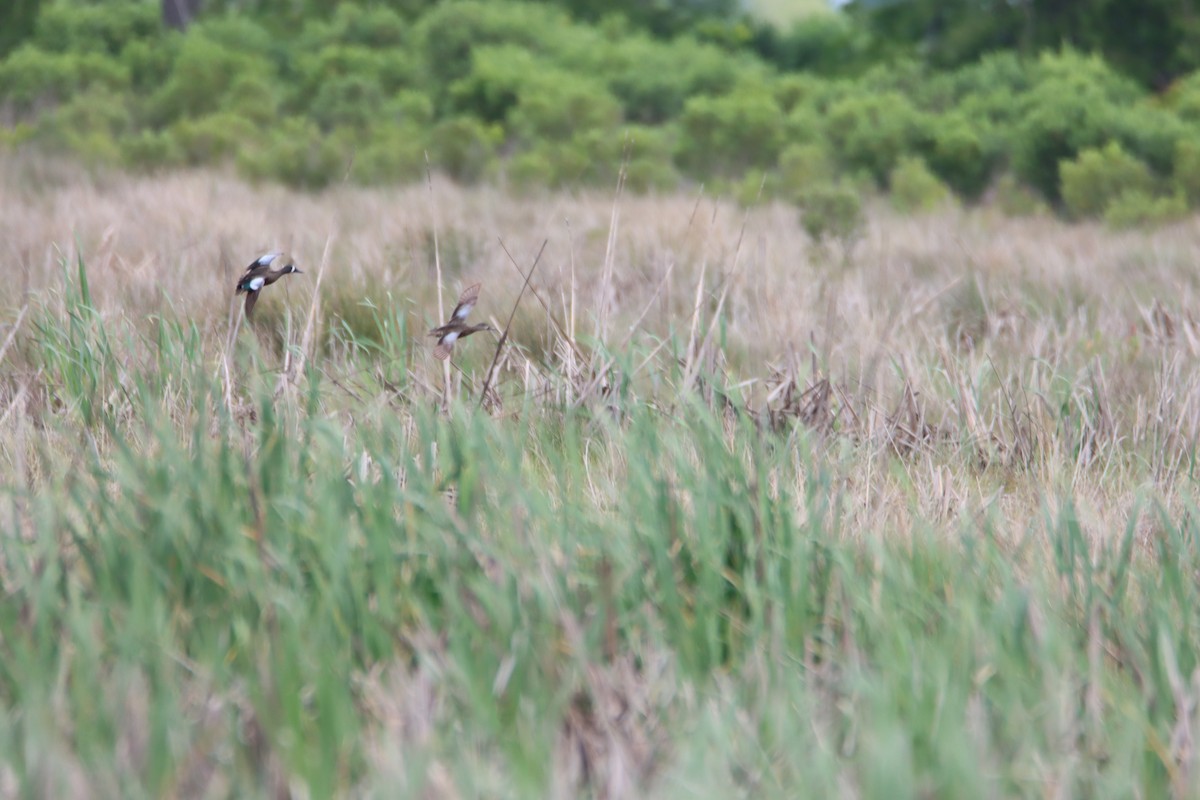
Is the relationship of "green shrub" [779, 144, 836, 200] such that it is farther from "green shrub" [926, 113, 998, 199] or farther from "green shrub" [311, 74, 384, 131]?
"green shrub" [311, 74, 384, 131]

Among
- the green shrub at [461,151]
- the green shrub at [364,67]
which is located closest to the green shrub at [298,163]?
the green shrub at [461,151]

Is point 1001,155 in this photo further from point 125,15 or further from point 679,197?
point 125,15

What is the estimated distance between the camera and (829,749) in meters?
1.08

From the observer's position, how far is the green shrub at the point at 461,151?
26.5 feet

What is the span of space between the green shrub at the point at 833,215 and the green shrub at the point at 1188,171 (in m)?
2.82

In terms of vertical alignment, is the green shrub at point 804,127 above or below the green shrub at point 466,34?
below

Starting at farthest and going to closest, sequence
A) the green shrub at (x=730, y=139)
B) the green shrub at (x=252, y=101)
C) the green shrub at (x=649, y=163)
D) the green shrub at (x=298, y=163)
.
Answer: the green shrub at (x=252, y=101)
the green shrub at (x=730, y=139)
the green shrub at (x=649, y=163)
the green shrub at (x=298, y=163)

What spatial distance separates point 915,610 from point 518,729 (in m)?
0.46

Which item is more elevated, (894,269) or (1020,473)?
(1020,473)

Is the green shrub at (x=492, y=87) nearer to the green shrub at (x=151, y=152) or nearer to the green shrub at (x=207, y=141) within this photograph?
the green shrub at (x=207, y=141)

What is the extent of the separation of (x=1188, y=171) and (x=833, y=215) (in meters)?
3.01

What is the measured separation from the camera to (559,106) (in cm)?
902

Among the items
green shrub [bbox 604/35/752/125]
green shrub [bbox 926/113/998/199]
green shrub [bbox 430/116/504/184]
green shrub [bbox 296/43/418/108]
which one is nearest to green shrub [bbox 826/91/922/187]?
green shrub [bbox 926/113/998/199]

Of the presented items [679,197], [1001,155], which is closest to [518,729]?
[679,197]
